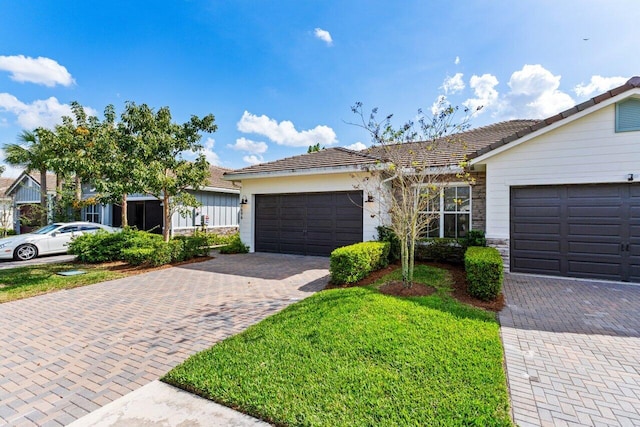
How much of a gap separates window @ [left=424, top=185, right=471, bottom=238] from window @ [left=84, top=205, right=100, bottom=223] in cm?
1972

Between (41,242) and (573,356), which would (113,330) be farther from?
(41,242)

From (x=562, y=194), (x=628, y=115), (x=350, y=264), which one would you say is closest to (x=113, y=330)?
(x=350, y=264)

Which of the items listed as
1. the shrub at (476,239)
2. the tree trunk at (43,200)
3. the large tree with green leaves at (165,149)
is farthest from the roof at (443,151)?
the tree trunk at (43,200)

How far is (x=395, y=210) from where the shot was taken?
691 cm

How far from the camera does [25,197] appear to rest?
22.6 metres

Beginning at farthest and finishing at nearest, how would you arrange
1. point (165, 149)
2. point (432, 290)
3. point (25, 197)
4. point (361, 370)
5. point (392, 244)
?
point (25, 197) → point (165, 149) → point (392, 244) → point (432, 290) → point (361, 370)

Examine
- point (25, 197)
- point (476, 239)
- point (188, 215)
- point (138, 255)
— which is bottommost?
point (138, 255)

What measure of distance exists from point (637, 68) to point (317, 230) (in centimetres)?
1133

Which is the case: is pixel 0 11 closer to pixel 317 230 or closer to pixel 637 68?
pixel 317 230

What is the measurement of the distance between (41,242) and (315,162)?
12264 millimetres

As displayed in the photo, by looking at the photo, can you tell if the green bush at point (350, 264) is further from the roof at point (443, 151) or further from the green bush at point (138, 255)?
the green bush at point (138, 255)

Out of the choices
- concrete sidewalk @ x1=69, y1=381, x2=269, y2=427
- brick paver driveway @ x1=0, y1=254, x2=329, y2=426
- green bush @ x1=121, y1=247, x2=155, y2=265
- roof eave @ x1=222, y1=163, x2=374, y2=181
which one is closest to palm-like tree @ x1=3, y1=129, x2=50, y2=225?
green bush @ x1=121, y1=247, x2=155, y2=265

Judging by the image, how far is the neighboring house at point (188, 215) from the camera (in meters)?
16.9

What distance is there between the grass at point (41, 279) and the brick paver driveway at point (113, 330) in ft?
1.74
